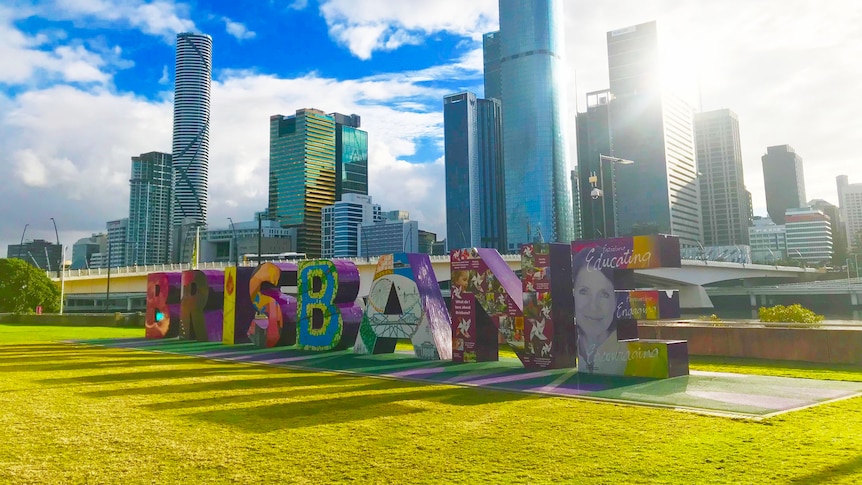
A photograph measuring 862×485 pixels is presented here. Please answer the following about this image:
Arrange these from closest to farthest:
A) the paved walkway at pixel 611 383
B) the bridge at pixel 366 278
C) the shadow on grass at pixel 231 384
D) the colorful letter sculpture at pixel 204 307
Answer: the paved walkway at pixel 611 383
the shadow on grass at pixel 231 384
the colorful letter sculpture at pixel 204 307
the bridge at pixel 366 278

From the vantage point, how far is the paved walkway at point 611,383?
13078 mm

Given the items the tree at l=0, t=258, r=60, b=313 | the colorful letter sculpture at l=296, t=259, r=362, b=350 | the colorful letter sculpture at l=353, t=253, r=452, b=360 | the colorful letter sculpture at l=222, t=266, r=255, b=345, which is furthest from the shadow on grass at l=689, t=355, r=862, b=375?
the tree at l=0, t=258, r=60, b=313

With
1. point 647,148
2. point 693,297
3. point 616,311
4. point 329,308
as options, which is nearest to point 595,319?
point 616,311

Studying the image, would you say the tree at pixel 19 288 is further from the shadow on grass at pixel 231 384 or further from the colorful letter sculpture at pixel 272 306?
the shadow on grass at pixel 231 384

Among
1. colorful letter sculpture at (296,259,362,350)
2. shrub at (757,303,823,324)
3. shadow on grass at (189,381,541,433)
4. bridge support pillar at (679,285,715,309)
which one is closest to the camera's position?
shadow on grass at (189,381,541,433)

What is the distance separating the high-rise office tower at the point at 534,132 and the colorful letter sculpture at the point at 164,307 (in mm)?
151067

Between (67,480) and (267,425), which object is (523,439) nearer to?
(267,425)

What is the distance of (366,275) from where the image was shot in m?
67.2

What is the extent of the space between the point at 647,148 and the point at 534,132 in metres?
39.9

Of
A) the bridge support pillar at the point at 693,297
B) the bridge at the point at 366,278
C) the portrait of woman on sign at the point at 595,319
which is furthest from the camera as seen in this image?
the bridge support pillar at the point at 693,297

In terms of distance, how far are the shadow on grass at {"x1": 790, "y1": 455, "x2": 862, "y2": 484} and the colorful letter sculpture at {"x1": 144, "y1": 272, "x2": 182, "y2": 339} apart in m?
34.6

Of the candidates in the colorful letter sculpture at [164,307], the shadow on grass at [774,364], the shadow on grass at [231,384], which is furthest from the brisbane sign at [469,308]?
the shadow on grass at [231,384]

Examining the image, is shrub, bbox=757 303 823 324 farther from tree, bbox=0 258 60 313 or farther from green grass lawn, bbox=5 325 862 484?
tree, bbox=0 258 60 313

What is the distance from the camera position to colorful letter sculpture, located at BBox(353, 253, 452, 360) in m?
23.8
